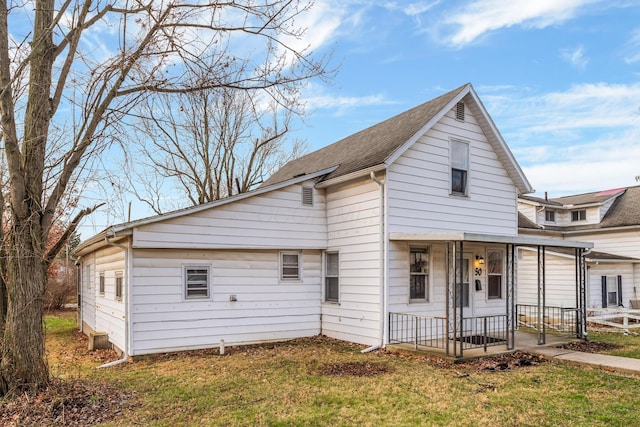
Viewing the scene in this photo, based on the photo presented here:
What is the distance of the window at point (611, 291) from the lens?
60.7 ft

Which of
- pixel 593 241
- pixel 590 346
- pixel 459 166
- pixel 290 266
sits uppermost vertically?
pixel 459 166

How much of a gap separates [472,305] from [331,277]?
400 cm

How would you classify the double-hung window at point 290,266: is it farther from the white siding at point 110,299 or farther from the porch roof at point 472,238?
the white siding at point 110,299

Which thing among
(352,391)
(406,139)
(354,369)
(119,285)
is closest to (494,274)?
(406,139)

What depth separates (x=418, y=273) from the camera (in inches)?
450

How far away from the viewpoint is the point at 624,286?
19.3 metres

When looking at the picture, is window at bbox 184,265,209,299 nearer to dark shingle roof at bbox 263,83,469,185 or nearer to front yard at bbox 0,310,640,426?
front yard at bbox 0,310,640,426

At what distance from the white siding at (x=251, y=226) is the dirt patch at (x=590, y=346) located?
6.63 metres

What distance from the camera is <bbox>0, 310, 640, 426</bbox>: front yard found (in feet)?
19.4

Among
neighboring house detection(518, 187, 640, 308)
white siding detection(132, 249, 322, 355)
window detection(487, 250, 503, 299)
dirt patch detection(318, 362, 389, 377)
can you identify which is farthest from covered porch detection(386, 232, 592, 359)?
neighboring house detection(518, 187, 640, 308)

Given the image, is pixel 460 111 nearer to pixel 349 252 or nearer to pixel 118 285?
pixel 349 252

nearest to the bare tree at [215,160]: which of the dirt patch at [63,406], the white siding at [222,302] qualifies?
the white siding at [222,302]

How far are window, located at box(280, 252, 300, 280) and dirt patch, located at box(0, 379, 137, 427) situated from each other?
5.63m

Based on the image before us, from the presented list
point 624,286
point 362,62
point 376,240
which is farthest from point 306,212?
point 624,286
